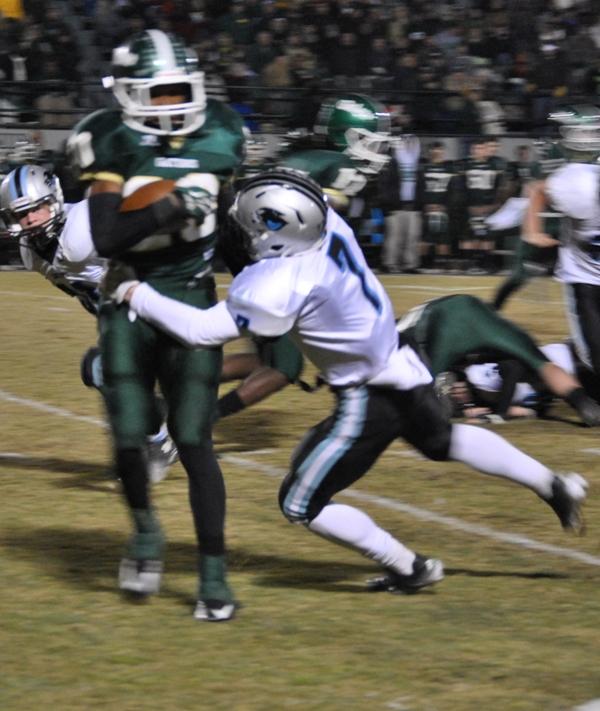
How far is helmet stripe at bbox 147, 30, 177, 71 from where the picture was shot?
445cm

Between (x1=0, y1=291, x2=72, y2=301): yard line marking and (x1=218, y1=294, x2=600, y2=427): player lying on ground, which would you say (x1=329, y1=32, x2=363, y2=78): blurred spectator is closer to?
(x1=0, y1=291, x2=72, y2=301): yard line marking

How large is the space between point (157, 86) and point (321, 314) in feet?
2.75

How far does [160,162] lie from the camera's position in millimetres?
4531

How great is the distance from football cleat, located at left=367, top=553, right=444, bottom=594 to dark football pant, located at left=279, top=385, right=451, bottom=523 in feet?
1.13

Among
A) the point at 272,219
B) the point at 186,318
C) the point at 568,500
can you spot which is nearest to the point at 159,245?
the point at 186,318

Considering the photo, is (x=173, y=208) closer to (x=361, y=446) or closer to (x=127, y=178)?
(x=127, y=178)

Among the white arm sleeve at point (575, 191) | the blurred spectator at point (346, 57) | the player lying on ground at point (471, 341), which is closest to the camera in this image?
the player lying on ground at point (471, 341)

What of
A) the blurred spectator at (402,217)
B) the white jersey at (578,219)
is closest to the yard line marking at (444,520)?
the white jersey at (578,219)

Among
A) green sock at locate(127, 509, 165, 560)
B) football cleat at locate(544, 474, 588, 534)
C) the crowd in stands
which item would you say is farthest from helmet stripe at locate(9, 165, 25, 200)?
the crowd in stands

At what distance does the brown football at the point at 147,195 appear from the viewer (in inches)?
171

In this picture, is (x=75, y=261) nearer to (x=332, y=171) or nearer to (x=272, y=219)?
(x=332, y=171)

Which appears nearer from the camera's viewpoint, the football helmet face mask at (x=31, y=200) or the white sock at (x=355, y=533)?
the white sock at (x=355, y=533)

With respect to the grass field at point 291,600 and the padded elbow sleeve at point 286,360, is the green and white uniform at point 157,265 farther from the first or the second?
the padded elbow sleeve at point 286,360

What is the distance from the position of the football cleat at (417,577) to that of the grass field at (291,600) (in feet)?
0.14
